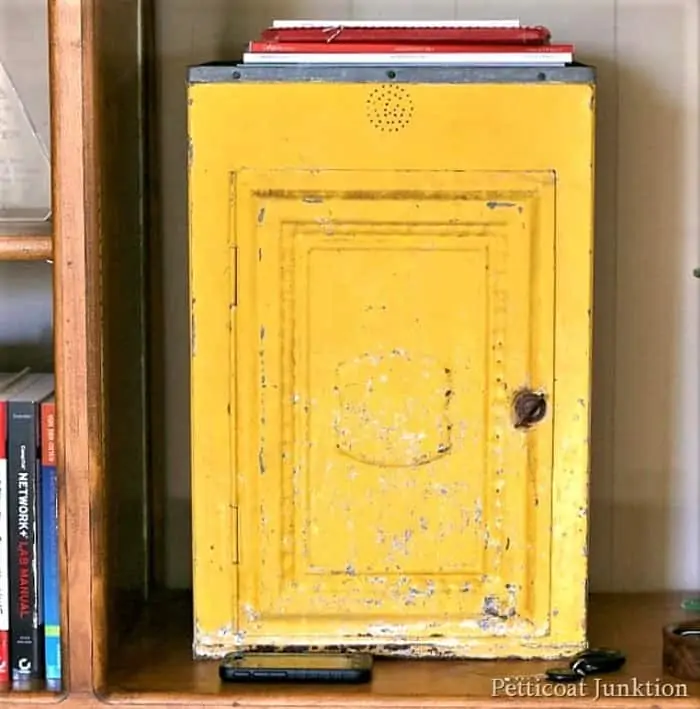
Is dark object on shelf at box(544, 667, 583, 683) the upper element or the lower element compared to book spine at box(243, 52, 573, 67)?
lower

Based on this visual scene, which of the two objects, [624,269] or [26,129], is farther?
[624,269]

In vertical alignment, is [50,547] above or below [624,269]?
below

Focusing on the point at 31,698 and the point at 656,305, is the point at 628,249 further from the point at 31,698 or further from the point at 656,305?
the point at 31,698

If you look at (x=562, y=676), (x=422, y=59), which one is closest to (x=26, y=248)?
(x=422, y=59)

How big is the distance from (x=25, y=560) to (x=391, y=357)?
40 cm

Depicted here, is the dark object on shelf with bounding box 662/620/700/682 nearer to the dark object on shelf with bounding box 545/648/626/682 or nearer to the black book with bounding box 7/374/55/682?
the dark object on shelf with bounding box 545/648/626/682

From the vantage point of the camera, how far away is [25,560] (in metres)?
1.28

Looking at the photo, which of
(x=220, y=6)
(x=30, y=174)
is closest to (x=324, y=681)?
(x=30, y=174)

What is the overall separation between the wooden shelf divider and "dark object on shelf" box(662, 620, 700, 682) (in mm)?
696

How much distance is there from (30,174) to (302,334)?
1.03 feet

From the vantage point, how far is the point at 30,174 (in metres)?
1.31

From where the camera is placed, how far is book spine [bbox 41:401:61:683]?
1271mm

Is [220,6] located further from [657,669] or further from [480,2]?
[657,669]

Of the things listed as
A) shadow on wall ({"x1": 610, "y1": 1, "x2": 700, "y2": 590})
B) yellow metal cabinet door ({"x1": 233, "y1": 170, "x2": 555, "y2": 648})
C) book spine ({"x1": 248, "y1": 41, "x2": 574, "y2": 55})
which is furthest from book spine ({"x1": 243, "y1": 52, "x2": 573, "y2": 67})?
shadow on wall ({"x1": 610, "y1": 1, "x2": 700, "y2": 590})
